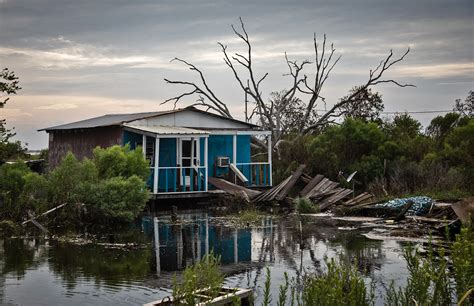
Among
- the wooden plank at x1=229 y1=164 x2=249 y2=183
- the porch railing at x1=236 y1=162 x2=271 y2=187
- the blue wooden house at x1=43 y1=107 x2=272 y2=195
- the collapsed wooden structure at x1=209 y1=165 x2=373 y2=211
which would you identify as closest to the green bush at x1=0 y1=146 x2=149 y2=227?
the blue wooden house at x1=43 y1=107 x2=272 y2=195

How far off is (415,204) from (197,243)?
26.1 feet

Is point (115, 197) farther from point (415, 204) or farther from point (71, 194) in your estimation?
point (415, 204)

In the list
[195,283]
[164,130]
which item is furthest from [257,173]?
[195,283]

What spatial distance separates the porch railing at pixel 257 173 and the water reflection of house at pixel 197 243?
8.57 meters

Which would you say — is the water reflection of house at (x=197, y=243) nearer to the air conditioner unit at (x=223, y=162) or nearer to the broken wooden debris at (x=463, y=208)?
the broken wooden debris at (x=463, y=208)

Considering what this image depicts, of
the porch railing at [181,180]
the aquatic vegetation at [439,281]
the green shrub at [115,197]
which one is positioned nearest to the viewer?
the aquatic vegetation at [439,281]

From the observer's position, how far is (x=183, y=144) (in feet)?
95.6

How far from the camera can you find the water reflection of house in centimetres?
1386

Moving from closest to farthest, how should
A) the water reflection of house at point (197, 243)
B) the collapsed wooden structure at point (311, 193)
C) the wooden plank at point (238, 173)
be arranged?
the water reflection of house at point (197, 243) → the collapsed wooden structure at point (311, 193) → the wooden plank at point (238, 173)

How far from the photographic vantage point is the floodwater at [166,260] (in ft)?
35.4

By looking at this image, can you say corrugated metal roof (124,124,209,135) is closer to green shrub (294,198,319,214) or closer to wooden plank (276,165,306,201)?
wooden plank (276,165,306,201)

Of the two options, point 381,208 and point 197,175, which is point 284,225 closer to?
point 381,208

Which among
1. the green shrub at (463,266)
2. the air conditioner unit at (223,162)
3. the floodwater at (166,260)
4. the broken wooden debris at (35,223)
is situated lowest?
the floodwater at (166,260)

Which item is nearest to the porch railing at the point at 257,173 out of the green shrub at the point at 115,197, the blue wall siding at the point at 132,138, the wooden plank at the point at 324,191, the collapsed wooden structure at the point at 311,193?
the collapsed wooden structure at the point at 311,193
